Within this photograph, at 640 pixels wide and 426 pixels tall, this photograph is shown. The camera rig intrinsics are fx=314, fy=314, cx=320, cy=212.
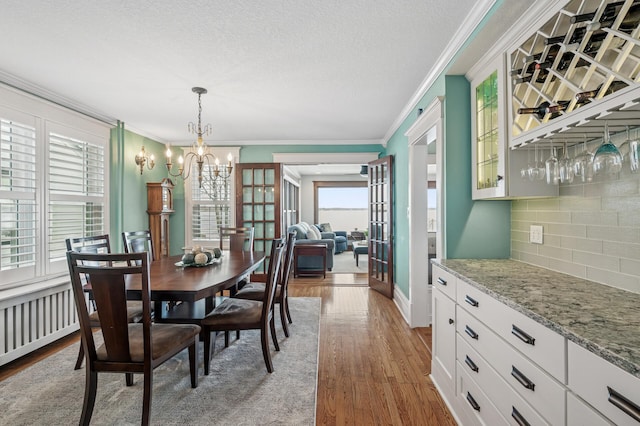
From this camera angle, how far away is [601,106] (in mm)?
1178

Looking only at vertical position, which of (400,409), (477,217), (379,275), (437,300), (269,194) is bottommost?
(400,409)

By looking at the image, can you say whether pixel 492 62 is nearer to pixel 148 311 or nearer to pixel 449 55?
pixel 449 55

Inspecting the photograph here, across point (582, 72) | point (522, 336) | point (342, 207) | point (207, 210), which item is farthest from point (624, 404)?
point (342, 207)

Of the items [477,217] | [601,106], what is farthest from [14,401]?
[601,106]

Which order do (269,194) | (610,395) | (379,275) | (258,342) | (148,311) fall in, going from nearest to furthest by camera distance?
(610,395) → (148,311) → (258,342) → (379,275) → (269,194)

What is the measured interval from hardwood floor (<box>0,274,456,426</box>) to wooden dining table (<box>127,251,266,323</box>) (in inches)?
40.8

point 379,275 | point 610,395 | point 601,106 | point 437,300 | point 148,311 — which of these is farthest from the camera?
point 379,275

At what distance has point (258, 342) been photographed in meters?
3.01

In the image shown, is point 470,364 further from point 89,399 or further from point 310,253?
point 310,253

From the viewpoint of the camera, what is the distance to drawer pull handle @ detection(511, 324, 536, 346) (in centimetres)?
118

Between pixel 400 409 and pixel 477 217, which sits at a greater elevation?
pixel 477 217

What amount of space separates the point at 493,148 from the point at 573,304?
1177 mm

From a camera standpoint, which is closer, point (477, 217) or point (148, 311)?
point (148, 311)

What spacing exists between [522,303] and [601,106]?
31.7 inches
